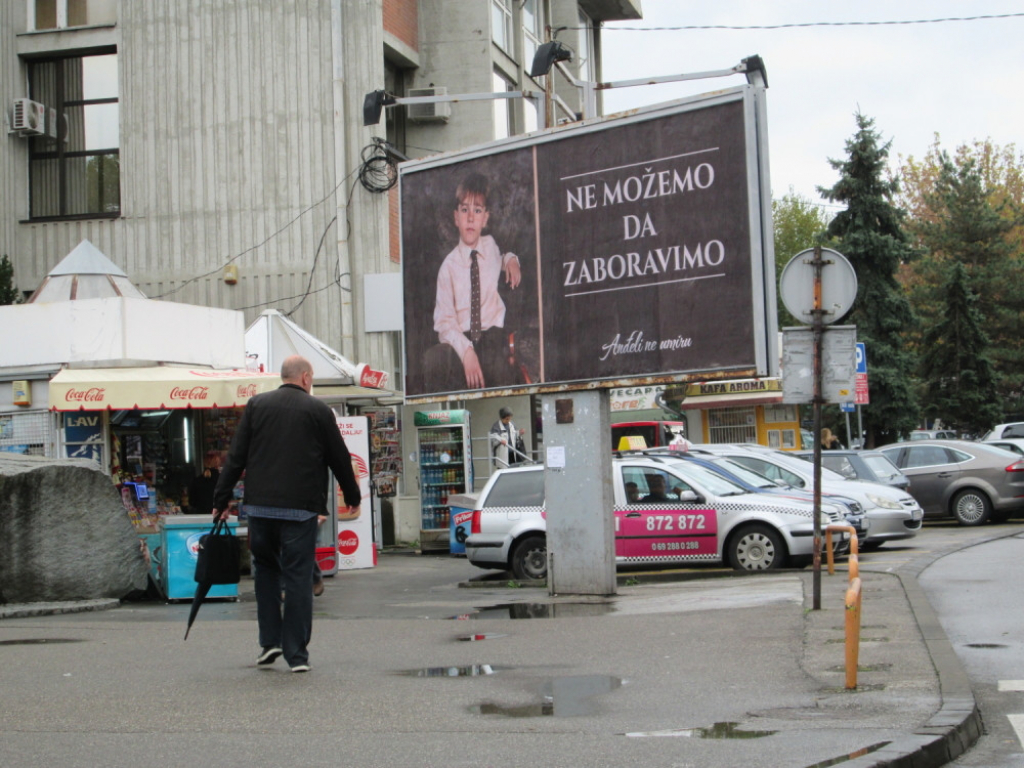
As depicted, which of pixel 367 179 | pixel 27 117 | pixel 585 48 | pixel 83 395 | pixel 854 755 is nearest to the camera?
pixel 854 755

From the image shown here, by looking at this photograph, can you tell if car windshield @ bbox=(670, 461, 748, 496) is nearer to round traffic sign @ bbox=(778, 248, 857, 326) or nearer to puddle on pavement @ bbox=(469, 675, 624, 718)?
round traffic sign @ bbox=(778, 248, 857, 326)

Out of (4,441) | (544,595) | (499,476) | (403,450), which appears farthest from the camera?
(403,450)

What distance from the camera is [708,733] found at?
19.4 ft

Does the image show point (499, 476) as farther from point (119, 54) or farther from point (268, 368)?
point (119, 54)

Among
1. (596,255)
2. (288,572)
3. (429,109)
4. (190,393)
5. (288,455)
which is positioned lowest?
(288,572)

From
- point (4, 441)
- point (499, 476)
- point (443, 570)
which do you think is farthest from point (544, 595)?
point (4, 441)

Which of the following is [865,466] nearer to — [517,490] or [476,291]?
[517,490]

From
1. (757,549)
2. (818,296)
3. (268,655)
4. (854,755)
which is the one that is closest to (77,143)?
(757,549)

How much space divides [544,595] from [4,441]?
6623 millimetres

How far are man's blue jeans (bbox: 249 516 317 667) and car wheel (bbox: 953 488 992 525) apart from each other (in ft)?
59.7

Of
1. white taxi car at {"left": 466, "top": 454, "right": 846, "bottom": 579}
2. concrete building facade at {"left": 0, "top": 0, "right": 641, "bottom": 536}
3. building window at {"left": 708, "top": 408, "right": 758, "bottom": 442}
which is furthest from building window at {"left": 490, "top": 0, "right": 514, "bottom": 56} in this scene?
white taxi car at {"left": 466, "top": 454, "right": 846, "bottom": 579}

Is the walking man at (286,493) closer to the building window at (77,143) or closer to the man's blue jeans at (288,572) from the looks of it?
the man's blue jeans at (288,572)

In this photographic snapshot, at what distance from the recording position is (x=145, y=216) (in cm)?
2478

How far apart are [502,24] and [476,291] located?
1711 cm
